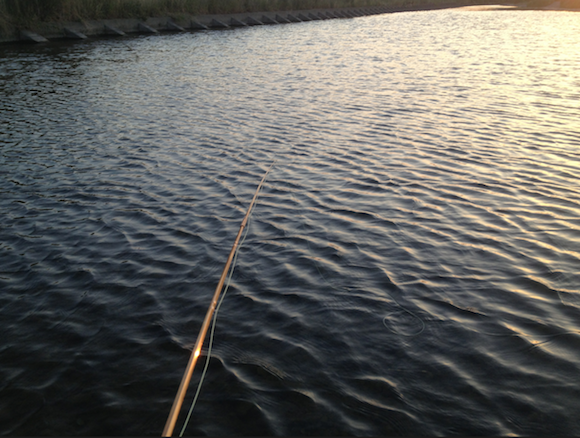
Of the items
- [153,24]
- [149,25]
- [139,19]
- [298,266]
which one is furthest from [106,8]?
[298,266]

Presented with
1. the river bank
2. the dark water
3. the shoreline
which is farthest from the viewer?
the shoreline

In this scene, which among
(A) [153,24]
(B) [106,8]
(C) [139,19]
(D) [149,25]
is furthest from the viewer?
(A) [153,24]

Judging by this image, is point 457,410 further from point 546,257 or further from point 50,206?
point 50,206

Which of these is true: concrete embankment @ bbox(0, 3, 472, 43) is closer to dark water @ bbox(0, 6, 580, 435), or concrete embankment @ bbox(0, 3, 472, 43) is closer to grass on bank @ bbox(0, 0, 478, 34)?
grass on bank @ bbox(0, 0, 478, 34)

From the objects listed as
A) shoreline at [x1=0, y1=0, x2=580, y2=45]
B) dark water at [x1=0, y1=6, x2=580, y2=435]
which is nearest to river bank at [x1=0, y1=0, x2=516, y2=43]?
shoreline at [x1=0, y1=0, x2=580, y2=45]

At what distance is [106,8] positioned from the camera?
101ft

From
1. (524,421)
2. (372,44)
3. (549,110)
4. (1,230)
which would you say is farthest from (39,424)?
(372,44)

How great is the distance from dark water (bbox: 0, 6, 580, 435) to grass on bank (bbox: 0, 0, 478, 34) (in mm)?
15630

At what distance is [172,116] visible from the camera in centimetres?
1294

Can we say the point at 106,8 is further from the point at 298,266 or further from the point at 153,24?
the point at 298,266

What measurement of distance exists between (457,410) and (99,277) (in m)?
4.04

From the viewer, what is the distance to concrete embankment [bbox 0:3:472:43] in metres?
26.9

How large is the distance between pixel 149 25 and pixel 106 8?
10.1ft

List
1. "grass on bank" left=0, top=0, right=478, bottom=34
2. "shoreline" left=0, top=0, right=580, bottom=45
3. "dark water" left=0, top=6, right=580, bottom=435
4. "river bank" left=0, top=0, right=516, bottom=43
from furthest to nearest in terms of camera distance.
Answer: "shoreline" left=0, top=0, right=580, bottom=45 < "river bank" left=0, top=0, right=516, bottom=43 < "grass on bank" left=0, top=0, right=478, bottom=34 < "dark water" left=0, top=6, right=580, bottom=435
